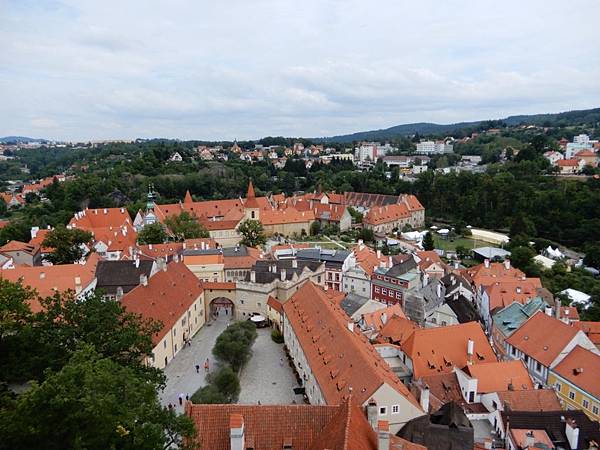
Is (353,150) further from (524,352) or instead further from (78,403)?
(78,403)

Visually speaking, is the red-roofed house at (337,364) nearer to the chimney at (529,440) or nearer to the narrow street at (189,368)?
the chimney at (529,440)

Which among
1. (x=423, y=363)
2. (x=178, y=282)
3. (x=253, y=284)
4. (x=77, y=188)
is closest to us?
(x=423, y=363)

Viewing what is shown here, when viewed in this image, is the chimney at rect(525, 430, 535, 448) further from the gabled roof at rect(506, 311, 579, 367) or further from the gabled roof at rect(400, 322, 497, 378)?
the gabled roof at rect(506, 311, 579, 367)

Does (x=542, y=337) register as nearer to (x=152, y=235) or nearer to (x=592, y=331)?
(x=592, y=331)

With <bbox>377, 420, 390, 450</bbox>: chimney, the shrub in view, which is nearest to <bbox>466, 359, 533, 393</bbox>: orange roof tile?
<bbox>377, 420, 390, 450</bbox>: chimney

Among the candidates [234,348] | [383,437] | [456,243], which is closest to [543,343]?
[234,348]

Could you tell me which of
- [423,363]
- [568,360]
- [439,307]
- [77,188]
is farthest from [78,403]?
[77,188]
